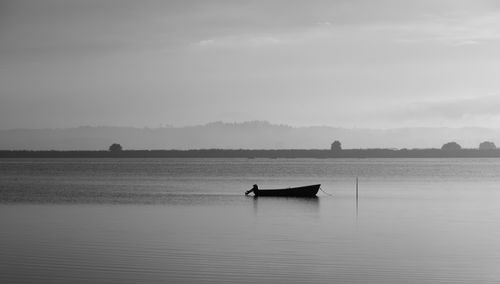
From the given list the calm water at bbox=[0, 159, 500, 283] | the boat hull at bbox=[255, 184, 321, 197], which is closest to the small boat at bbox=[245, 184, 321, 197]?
the boat hull at bbox=[255, 184, 321, 197]

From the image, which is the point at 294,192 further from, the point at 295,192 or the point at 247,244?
the point at 247,244

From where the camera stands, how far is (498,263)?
1991 centimetres

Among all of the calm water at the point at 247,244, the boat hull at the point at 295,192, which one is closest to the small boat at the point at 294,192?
the boat hull at the point at 295,192

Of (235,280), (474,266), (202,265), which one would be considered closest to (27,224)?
(202,265)

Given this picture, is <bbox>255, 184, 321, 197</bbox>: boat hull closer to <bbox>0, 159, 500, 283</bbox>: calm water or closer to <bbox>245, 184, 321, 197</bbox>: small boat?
<bbox>245, 184, 321, 197</bbox>: small boat

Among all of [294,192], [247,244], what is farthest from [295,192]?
[247,244]

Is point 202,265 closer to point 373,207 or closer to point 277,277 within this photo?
point 277,277

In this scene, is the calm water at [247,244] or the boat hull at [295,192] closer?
the calm water at [247,244]

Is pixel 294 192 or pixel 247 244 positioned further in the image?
pixel 294 192

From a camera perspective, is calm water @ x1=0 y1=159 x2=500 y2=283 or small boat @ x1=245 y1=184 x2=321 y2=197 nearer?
calm water @ x1=0 y1=159 x2=500 y2=283

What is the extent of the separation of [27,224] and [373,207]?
2017 centimetres

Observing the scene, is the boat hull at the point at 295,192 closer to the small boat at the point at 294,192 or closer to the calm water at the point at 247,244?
the small boat at the point at 294,192

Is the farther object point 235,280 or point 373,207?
point 373,207

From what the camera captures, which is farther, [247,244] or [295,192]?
[295,192]
